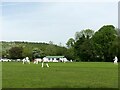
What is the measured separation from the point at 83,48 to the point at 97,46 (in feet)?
15.1

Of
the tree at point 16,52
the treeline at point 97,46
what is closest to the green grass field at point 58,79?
the treeline at point 97,46

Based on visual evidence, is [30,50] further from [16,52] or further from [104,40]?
[104,40]

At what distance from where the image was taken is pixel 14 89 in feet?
42.5

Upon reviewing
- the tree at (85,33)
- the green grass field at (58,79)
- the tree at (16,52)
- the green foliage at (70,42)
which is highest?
the tree at (85,33)

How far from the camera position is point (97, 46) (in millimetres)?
96375

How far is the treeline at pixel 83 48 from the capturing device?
93938 mm

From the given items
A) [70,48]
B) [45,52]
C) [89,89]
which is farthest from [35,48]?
[89,89]

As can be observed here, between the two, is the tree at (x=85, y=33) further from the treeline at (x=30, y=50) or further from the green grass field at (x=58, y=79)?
the green grass field at (x=58, y=79)

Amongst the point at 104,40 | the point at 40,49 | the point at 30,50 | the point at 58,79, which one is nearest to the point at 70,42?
the point at 40,49

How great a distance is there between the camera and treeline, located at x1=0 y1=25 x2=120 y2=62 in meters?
93.9

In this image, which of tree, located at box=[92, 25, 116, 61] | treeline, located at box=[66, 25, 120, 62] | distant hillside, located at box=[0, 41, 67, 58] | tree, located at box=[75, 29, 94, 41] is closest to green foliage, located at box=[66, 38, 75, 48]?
tree, located at box=[75, 29, 94, 41]

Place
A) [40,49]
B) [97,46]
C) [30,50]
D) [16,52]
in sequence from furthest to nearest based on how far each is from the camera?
[40,49], [30,50], [16,52], [97,46]

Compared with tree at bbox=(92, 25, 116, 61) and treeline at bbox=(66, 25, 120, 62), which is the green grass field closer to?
treeline at bbox=(66, 25, 120, 62)

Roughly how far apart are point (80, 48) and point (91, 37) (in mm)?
7522
